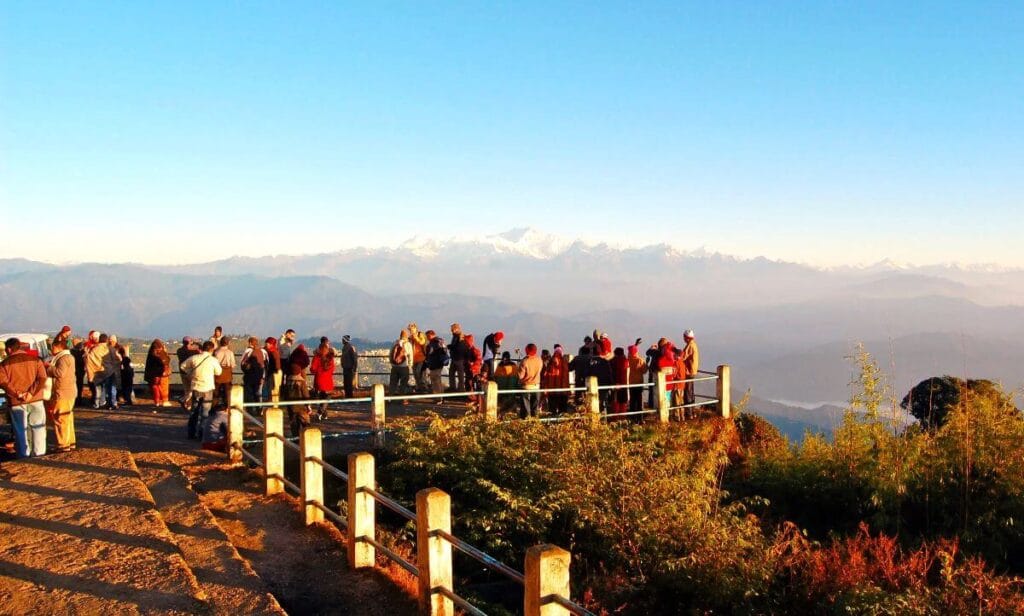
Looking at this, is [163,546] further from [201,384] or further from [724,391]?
[724,391]

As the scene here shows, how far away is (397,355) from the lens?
19594 mm

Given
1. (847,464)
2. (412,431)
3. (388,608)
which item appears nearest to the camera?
(388,608)

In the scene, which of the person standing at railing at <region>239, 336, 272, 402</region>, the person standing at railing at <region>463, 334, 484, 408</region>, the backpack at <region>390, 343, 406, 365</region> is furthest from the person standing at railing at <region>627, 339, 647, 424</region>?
the person standing at railing at <region>239, 336, 272, 402</region>

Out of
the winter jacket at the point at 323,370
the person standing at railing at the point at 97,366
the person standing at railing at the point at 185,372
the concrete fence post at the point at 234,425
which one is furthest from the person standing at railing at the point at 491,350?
the person standing at railing at the point at 97,366

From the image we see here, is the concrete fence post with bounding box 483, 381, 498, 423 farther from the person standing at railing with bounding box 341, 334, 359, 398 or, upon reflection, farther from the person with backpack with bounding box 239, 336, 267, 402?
the person standing at railing with bounding box 341, 334, 359, 398

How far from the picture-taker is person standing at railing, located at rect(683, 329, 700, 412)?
1875 cm

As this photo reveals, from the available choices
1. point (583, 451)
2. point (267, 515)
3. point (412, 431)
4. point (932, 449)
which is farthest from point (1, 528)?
point (932, 449)

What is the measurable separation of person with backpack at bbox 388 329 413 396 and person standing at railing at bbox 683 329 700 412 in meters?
6.58

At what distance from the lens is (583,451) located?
40.5 feet

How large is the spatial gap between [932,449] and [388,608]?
464 inches

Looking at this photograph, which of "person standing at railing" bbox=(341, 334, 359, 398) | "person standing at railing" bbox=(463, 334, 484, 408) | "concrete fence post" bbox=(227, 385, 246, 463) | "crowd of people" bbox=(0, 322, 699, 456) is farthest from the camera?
"person standing at railing" bbox=(463, 334, 484, 408)

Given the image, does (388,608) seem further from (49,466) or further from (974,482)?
(974,482)

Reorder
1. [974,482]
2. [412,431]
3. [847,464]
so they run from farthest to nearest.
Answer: [847,464] < [974,482] < [412,431]

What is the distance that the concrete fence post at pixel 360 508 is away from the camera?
8.54 metres
